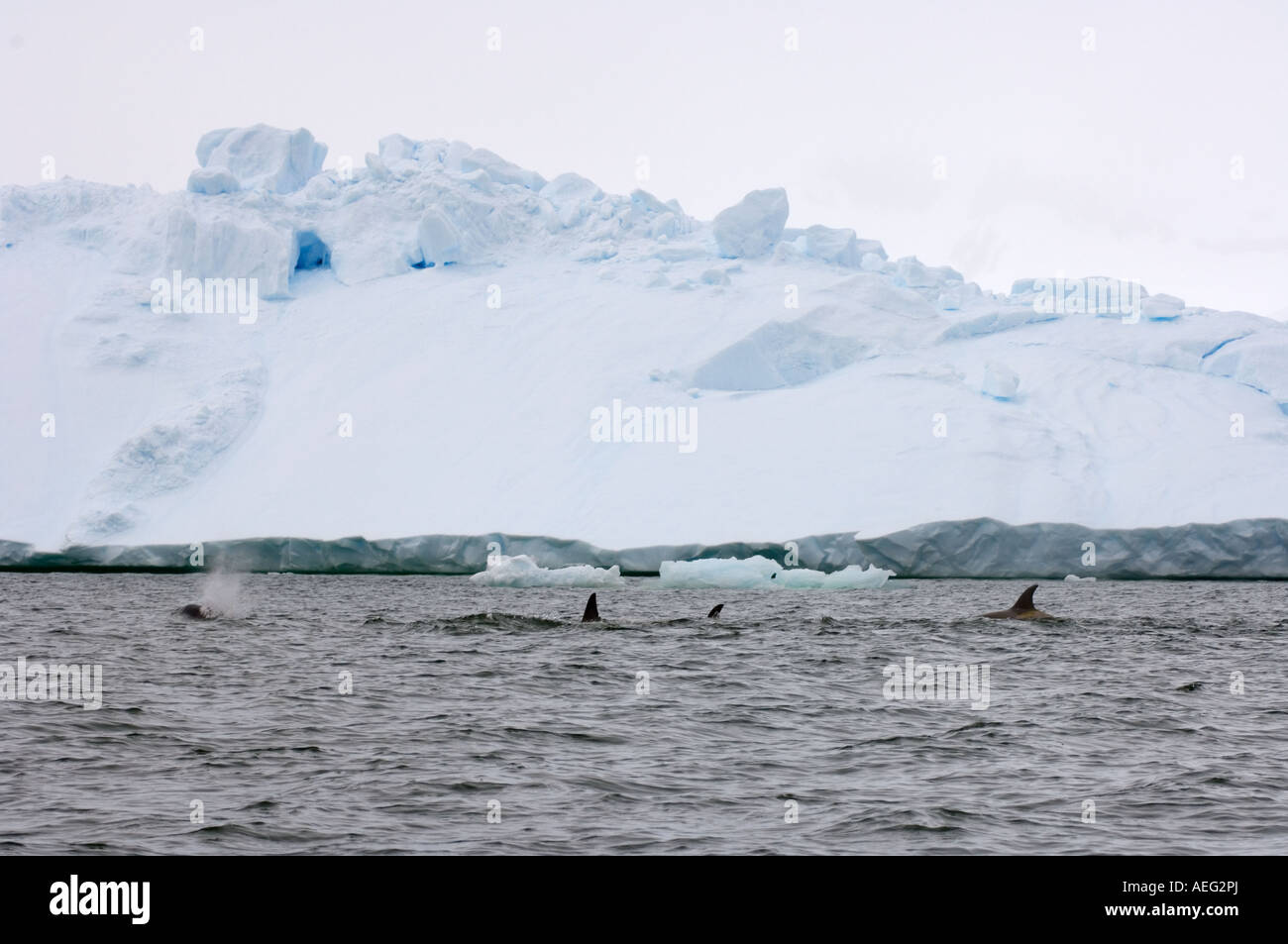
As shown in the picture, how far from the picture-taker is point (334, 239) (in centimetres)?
5881

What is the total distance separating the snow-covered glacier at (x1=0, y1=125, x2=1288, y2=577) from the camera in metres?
41.4

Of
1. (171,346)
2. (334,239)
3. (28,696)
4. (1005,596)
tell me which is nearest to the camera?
(28,696)

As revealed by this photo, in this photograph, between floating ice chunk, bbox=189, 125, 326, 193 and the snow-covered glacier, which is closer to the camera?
the snow-covered glacier

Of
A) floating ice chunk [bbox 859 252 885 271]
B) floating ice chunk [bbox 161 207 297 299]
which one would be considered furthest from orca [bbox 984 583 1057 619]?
floating ice chunk [bbox 161 207 297 299]

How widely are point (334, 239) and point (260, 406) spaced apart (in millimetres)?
10668

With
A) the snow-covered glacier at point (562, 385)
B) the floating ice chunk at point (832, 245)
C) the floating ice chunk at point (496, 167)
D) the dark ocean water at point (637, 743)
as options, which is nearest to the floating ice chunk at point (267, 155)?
the snow-covered glacier at point (562, 385)

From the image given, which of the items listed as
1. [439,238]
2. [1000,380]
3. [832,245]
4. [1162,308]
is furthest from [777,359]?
[1162,308]

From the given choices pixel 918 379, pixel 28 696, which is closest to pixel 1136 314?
pixel 918 379

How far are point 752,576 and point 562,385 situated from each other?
56.5ft

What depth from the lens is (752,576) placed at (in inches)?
1421

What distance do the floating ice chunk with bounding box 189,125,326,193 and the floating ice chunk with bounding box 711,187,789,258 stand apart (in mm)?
19020

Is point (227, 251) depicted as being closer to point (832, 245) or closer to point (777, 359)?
point (777, 359)

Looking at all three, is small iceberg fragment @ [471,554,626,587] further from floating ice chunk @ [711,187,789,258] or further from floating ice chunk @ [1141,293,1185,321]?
floating ice chunk @ [1141,293,1185,321]
